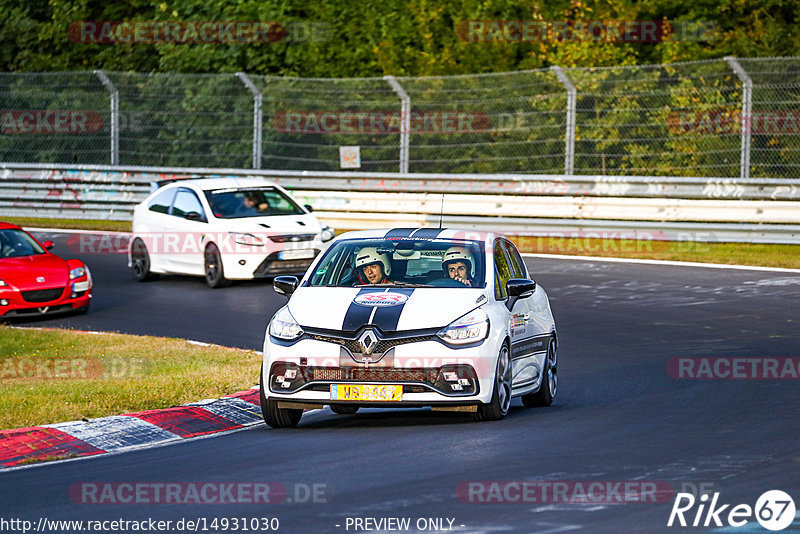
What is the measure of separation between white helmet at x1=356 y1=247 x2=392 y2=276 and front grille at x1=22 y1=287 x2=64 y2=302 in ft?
25.4

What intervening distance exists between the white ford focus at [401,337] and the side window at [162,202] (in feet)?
35.3

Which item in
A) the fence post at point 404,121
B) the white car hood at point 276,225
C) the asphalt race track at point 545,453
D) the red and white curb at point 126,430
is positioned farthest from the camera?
the fence post at point 404,121

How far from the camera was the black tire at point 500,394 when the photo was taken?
33.4ft

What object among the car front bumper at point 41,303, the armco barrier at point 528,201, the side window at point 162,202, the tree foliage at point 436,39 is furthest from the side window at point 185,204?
the tree foliage at point 436,39

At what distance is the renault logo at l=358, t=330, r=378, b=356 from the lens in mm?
9891

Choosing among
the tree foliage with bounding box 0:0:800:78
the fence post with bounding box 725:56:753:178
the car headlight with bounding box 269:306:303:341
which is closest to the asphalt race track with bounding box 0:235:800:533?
the car headlight with bounding box 269:306:303:341

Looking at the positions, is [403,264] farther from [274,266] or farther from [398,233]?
[274,266]

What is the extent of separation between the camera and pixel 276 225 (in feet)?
66.8

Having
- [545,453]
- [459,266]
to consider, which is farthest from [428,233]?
[545,453]

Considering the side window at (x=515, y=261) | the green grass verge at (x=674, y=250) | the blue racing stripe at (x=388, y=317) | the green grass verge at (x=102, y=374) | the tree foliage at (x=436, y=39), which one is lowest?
the green grass verge at (x=102, y=374)

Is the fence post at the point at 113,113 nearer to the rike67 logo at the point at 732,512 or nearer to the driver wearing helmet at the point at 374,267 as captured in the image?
the driver wearing helmet at the point at 374,267

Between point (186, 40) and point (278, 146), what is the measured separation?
778 centimetres

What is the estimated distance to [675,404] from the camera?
36.5 ft

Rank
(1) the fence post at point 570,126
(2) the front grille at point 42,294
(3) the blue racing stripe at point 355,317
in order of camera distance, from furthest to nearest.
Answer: (1) the fence post at point 570,126, (2) the front grille at point 42,294, (3) the blue racing stripe at point 355,317
